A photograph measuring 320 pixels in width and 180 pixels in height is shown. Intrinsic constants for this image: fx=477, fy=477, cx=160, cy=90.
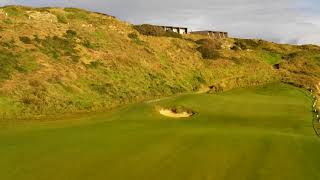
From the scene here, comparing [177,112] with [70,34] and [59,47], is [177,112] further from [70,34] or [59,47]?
[70,34]

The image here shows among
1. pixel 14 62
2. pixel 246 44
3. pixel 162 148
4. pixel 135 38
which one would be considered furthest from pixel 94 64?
pixel 246 44

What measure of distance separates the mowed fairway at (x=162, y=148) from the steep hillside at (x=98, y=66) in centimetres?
671

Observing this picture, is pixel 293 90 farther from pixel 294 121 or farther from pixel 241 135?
pixel 241 135

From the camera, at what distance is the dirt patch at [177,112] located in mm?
39456

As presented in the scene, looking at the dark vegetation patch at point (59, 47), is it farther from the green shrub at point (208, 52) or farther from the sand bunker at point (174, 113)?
the green shrub at point (208, 52)

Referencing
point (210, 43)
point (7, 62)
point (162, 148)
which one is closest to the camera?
point (162, 148)

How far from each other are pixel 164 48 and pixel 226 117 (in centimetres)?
3591

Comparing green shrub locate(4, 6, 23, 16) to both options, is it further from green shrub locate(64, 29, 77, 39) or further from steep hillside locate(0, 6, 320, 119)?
green shrub locate(64, 29, 77, 39)

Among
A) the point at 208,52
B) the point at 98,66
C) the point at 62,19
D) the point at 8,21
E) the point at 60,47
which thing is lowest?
the point at 98,66

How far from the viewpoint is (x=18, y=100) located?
3850cm

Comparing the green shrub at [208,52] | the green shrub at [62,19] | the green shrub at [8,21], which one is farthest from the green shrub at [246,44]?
the green shrub at [8,21]

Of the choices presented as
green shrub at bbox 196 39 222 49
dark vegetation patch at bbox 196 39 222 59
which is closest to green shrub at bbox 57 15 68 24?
dark vegetation patch at bbox 196 39 222 59

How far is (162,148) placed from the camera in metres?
24.8

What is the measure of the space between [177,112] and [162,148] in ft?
50.7
